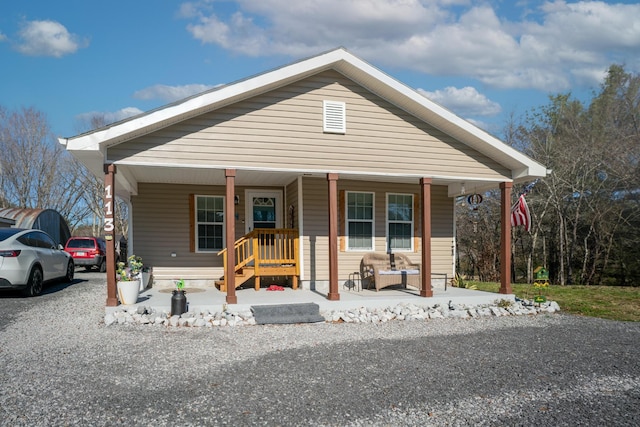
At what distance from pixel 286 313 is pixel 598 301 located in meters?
7.42

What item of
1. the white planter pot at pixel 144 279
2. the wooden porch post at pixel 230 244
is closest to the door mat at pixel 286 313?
the wooden porch post at pixel 230 244

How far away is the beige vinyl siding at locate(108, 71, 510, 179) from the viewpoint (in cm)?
853

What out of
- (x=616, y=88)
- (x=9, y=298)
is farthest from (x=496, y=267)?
(x=9, y=298)

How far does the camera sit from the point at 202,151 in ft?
28.2

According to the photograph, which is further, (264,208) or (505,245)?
(264,208)

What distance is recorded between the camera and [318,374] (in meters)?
5.05

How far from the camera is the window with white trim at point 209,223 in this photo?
11.8 metres

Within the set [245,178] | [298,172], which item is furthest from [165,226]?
[298,172]

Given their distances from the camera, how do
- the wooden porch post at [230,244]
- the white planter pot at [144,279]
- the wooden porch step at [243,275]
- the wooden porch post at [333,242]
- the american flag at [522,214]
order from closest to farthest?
the wooden porch post at [230,244], the wooden porch post at [333,242], the american flag at [522,214], the wooden porch step at [243,275], the white planter pot at [144,279]

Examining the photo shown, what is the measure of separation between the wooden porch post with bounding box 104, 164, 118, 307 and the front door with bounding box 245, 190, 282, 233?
4.32m

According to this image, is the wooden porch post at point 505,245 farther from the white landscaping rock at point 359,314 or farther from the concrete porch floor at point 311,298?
the white landscaping rock at point 359,314

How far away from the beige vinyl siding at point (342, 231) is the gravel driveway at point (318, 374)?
10.4ft

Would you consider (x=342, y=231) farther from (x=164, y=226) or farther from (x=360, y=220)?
(x=164, y=226)

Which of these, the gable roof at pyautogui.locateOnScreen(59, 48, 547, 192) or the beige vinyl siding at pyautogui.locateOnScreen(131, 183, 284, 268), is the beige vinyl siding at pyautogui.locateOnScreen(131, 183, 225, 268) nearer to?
the beige vinyl siding at pyautogui.locateOnScreen(131, 183, 284, 268)
